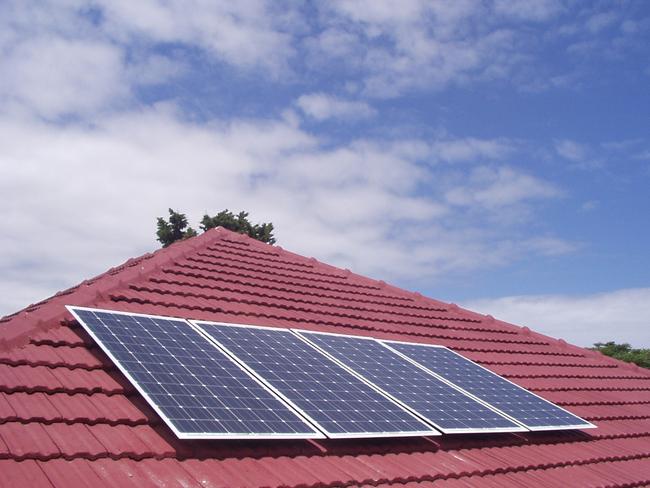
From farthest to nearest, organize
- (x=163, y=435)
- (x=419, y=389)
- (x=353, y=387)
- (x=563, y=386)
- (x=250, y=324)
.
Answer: (x=563, y=386) < (x=250, y=324) < (x=419, y=389) < (x=353, y=387) < (x=163, y=435)

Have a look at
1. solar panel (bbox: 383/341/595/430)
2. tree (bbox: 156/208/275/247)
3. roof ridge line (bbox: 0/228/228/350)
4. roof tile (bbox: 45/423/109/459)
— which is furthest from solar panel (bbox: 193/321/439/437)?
tree (bbox: 156/208/275/247)

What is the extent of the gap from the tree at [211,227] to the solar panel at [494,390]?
19034 mm

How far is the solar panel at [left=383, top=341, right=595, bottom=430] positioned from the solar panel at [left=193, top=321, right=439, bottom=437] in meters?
1.56

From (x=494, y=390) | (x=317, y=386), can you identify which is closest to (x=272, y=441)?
(x=317, y=386)

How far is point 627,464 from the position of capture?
7641 millimetres

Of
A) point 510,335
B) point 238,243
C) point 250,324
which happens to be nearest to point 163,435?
point 250,324

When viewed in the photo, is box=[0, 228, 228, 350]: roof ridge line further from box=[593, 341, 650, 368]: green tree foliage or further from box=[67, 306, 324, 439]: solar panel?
box=[593, 341, 650, 368]: green tree foliage

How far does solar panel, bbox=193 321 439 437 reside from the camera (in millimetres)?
5801

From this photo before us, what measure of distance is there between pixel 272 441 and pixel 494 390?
3.55 meters

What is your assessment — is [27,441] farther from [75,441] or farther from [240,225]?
[240,225]

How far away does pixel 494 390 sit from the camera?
801 cm

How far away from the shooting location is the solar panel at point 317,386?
5.80 meters

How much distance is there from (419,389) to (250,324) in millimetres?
1995

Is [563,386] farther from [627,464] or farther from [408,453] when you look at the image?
[408,453]
